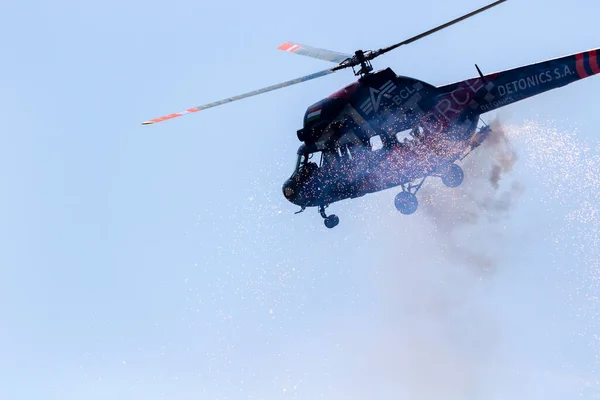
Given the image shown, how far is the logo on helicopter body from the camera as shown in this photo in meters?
35.6

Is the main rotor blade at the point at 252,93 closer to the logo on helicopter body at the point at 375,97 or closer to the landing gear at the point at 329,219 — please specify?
the logo on helicopter body at the point at 375,97

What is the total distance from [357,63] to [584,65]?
27.1 ft

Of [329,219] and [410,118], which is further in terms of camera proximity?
[329,219]

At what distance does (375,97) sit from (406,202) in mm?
4176

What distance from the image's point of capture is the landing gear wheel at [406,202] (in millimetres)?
36031

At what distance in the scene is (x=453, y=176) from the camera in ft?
118

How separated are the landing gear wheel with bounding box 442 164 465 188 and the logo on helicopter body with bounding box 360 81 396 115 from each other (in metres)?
3.64

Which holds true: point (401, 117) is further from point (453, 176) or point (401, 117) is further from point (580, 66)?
point (580, 66)

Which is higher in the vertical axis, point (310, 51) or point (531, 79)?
point (310, 51)

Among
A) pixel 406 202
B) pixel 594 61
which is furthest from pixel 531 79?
pixel 406 202

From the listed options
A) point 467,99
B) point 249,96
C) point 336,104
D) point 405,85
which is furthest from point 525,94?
point 249,96

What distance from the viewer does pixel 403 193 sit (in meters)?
36.1

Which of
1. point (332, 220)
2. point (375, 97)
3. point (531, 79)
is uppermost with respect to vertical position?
point (375, 97)

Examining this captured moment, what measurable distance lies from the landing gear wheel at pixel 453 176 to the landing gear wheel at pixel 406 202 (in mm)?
1383
